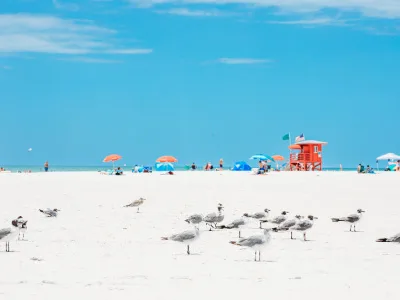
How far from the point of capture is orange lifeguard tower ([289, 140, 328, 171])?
73.1 metres

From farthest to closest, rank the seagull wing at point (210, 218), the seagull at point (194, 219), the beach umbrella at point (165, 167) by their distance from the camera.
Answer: the beach umbrella at point (165, 167) → the seagull wing at point (210, 218) → the seagull at point (194, 219)

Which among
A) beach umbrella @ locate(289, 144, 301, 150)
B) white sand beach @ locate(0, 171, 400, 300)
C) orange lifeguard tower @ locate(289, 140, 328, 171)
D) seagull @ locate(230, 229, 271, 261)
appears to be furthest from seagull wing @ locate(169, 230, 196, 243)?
beach umbrella @ locate(289, 144, 301, 150)

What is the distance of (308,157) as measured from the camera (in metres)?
73.7

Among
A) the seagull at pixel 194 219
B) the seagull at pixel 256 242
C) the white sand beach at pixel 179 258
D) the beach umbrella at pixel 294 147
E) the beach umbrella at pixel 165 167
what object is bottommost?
the white sand beach at pixel 179 258

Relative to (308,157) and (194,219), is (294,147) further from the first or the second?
(194,219)

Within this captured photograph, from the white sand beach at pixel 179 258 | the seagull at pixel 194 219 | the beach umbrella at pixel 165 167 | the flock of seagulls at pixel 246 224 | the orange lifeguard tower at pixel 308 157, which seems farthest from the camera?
the orange lifeguard tower at pixel 308 157

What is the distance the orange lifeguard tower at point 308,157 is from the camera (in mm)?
73144

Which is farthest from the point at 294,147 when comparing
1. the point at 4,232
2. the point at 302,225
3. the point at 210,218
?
the point at 4,232

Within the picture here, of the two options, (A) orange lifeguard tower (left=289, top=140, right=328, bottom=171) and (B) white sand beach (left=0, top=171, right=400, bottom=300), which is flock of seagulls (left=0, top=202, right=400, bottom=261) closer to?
(B) white sand beach (left=0, top=171, right=400, bottom=300)

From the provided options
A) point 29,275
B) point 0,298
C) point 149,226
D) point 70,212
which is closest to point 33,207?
point 70,212

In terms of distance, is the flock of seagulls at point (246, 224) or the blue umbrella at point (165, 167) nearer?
the flock of seagulls at point (246, 224)

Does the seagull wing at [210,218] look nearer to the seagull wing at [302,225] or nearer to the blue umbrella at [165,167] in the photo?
the seagull wing at [302,225]

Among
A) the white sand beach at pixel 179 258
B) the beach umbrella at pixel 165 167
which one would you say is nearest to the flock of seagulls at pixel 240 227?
the white sand beach at pixel 179 258

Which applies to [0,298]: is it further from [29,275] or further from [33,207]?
[33,207]
